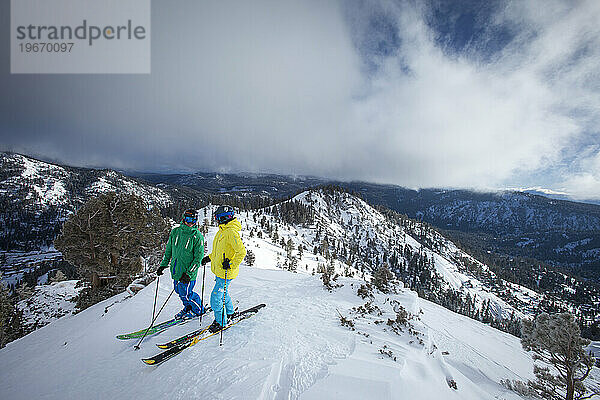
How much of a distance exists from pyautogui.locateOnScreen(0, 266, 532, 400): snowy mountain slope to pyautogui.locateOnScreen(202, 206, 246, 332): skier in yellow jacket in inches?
28.1

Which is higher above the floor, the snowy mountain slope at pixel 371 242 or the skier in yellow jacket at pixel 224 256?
the skier in yellow jacket at pixel 224 256

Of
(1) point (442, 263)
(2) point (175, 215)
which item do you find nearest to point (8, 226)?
(2) point (175, 215)

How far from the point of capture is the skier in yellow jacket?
244 inches

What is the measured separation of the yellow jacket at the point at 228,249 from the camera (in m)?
6.20

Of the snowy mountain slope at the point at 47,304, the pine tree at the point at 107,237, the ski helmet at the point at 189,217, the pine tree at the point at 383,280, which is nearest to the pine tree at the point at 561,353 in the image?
the pine tree at the point at 383,280

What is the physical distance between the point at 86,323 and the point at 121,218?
39.2 ft

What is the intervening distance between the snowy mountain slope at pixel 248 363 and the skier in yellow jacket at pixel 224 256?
71 cm

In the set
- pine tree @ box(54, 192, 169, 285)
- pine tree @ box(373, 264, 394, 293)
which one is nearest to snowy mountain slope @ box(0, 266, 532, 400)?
pine tree @ box(373, 264, 394, 293)

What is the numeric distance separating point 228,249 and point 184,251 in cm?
194

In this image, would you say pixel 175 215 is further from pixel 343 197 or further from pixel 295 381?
pixel 295 381

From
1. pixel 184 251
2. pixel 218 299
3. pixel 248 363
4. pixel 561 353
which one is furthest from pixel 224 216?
pixel 561 353

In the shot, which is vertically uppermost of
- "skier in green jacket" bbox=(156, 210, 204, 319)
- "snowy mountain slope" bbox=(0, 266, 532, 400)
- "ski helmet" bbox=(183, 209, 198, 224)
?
"ski helmet" bbox=(183, 209, 198, 224)

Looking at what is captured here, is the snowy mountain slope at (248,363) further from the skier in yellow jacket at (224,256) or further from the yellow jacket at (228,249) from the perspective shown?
the yellow jacket at (228,249)

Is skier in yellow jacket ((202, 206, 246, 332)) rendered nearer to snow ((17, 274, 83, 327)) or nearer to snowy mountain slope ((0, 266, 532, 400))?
snowy mountain slope ((0, 266, 532, 400))
